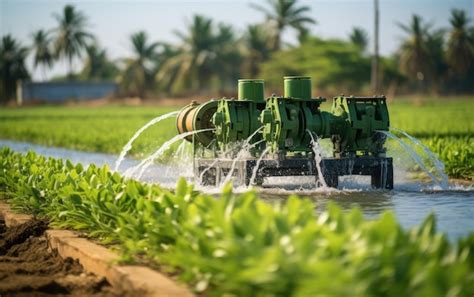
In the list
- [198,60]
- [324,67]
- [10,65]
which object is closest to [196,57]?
[198,60]

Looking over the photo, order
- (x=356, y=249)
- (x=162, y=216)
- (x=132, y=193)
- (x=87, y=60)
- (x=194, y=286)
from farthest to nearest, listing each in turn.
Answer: (x=87, y=60)
(x=132, y=193)
(x=162, y=216)
(x=194, y=286)
(x=356, y=249)

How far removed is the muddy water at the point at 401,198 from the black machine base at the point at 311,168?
17 centimetres

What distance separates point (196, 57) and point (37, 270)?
7620cm

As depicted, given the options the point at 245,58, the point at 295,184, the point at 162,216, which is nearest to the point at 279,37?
the point at 245,58

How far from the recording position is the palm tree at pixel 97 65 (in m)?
102

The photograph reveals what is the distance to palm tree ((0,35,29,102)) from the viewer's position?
9281 centimetres

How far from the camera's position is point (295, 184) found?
10.7 metres

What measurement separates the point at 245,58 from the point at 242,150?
76.5 metres

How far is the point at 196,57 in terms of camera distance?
8119 centimetres

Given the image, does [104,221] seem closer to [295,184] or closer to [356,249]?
[356,249]

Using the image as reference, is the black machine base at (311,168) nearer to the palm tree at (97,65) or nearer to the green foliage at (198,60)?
the green foliage at (198,60)

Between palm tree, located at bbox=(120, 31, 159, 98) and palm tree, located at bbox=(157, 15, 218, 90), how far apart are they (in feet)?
12.2

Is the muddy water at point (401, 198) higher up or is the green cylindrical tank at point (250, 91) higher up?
the green cylindrical tank at point (250, 91)

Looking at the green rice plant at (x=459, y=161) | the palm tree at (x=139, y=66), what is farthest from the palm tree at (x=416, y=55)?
the green rice plant at (x=459, y=161)
